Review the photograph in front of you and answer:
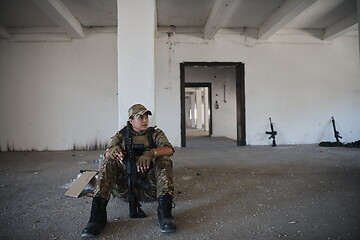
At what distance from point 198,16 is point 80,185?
443cm

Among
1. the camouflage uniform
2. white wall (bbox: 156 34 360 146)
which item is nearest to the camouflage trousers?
the camouflage uniform

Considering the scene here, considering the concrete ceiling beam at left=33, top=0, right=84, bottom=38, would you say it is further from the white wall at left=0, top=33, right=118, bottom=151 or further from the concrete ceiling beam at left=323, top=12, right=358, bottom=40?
the concrete ceiling beam at left=323, top=12, right=358, bottom=40

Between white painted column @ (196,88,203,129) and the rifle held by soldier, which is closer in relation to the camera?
the rifle held by soldier

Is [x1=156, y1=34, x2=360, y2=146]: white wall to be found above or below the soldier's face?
above

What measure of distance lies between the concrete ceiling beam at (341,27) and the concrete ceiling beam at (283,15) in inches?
62.2

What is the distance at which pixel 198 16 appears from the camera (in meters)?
5.29

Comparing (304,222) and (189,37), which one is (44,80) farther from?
(304,222)

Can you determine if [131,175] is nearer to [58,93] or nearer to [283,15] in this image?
[283,15]

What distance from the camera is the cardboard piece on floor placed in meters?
2.21

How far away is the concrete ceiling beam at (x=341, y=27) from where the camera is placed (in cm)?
527

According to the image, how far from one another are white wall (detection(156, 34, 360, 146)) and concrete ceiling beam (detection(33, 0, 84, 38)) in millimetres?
1910

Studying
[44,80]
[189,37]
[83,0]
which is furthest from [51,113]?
[189,37]

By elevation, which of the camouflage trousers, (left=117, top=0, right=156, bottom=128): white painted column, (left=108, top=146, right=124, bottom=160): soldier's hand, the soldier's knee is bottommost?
the camouflage trousers

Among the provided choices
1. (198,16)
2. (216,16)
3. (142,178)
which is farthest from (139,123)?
(198,16)
